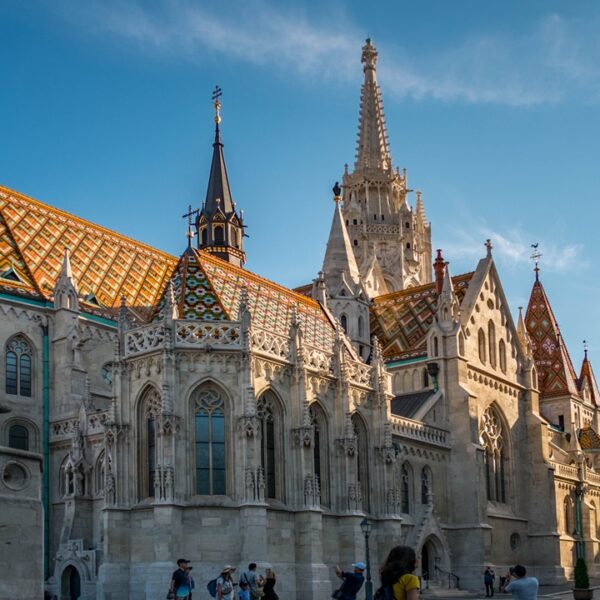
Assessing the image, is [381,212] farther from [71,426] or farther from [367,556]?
[367,556]

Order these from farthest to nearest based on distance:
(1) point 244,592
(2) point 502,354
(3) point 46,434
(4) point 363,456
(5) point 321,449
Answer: (2) point 502,354
(3) point 46,434
(4) point 363,456
(5) point 321,449
(1) point 244,592

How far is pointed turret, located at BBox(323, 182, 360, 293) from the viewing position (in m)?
51.0

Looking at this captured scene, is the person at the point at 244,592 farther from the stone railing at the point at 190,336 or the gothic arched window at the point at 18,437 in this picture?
the gothic arched window at the point at 18,437

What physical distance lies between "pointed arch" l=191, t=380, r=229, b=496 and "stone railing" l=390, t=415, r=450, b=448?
1000cm

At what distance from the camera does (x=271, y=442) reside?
104 ft

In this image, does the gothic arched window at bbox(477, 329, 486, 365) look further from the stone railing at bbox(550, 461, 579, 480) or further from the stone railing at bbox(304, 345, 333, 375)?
the stone railing at bbox(304, 345, 333, 375)

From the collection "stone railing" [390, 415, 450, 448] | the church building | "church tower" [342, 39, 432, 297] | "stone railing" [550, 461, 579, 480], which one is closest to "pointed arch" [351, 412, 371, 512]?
the church building

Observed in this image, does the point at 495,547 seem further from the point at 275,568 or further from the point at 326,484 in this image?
the point at 275,568

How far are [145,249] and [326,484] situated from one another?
15614 millimetres

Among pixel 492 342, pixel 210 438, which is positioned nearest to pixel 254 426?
pixel 210 438

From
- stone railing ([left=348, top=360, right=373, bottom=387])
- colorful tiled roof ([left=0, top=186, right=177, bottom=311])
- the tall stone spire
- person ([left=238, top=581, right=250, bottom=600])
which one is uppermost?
the tall stone spire

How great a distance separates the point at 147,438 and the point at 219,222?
3264 cm

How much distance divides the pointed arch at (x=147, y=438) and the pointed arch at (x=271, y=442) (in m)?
3.11

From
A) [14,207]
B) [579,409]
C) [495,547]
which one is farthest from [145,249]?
[579,409]
